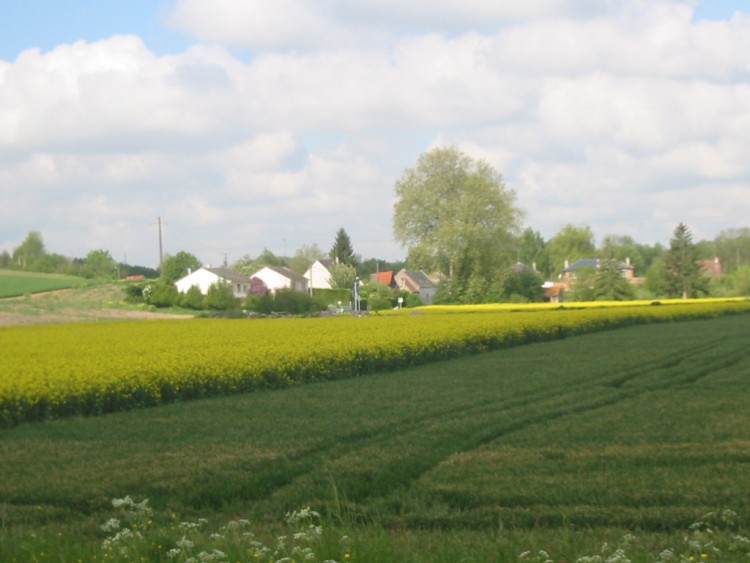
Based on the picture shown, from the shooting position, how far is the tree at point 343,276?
106688 mm

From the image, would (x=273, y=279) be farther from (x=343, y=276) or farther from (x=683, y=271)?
(x=683, y=271)

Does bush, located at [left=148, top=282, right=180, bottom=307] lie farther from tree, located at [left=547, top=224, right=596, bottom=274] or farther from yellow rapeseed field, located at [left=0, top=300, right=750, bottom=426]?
tree, located at [left=547, top=224, right=596, bottom=274]

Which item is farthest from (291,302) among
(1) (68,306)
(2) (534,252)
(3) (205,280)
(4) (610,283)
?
(2) (534,252)

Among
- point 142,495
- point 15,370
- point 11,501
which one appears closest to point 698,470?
point 142,495

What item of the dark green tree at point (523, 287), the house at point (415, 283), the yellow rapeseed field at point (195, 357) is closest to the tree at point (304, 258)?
the house at point (415, 283)

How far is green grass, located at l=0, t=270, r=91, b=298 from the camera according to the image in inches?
3073

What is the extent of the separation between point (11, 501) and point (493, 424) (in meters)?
7.26

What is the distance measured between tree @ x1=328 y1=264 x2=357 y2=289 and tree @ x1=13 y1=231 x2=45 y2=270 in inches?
2102

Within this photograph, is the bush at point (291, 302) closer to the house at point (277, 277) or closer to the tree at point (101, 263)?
the house at point (277, 277)

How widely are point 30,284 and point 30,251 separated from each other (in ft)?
250

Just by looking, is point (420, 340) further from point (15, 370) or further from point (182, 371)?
point (15, 370)

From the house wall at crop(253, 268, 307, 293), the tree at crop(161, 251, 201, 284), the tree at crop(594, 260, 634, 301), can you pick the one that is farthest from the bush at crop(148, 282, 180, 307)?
the house wall at crop(253, 268, 307, 293)

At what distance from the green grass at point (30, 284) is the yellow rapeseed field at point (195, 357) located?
39.8 meters

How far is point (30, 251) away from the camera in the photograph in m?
157
